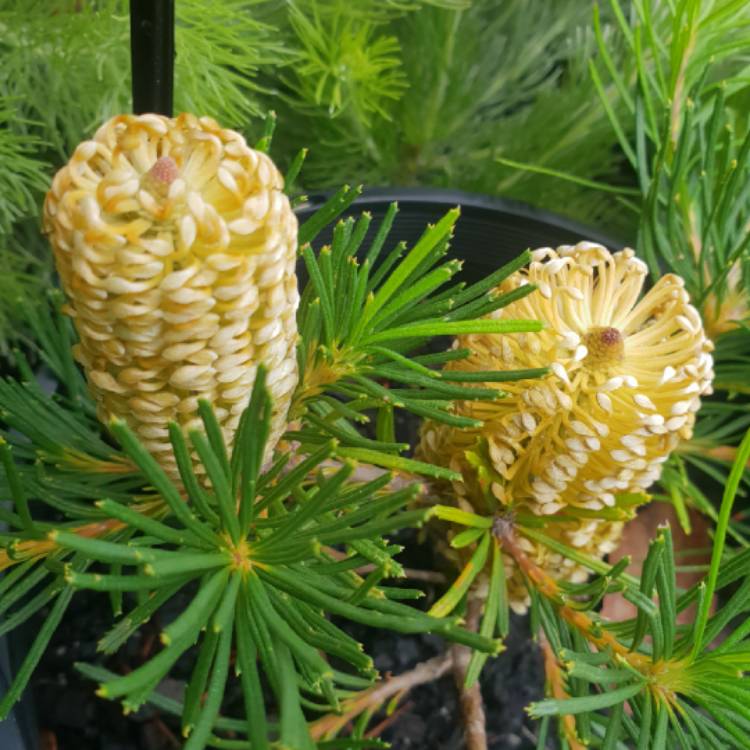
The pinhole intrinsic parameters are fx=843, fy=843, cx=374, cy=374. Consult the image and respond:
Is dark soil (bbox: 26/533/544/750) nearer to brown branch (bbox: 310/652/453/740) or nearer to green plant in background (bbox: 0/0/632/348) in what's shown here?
brown branch (bbox: 310/652/453/740)

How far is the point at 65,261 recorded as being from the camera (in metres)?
0.19

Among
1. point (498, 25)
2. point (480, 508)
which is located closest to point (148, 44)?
point (480, 508)

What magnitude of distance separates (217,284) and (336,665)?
23cm

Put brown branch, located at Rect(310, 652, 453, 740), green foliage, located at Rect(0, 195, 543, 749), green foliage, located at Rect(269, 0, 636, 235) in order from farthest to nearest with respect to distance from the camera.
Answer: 1. green foliage, located at Rect(269, 0, 636, 235)
2. brown branch, located at Rect(310, 652, 453, 740)
3. green foliage, located at Rect(0, 195, 543, 749)

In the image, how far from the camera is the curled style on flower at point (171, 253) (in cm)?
18

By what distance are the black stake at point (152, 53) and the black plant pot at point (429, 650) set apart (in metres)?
0.16

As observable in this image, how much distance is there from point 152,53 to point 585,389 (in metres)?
0.16

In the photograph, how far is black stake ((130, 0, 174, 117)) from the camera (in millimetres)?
193

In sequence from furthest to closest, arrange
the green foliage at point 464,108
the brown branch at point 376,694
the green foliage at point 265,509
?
the green foliage at point 464,108 → the brown branch at point 376,694 → the green foliage at point 265,509

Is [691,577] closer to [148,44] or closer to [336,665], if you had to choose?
[336,665]

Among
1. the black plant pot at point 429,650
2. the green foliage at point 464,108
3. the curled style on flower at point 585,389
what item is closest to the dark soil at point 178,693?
the black plant pot at point 429,650

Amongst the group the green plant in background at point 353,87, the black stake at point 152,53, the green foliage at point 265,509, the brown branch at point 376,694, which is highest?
the black stake at point 152,53

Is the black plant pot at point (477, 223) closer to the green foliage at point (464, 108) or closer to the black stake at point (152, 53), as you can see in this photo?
the green foliage at point (464, 108)

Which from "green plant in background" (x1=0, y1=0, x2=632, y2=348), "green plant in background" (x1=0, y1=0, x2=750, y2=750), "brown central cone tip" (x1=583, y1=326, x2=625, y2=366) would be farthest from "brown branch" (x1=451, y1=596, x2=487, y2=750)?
"green plant in background" (x1=0, y1=0, x2=632, y2=348)
